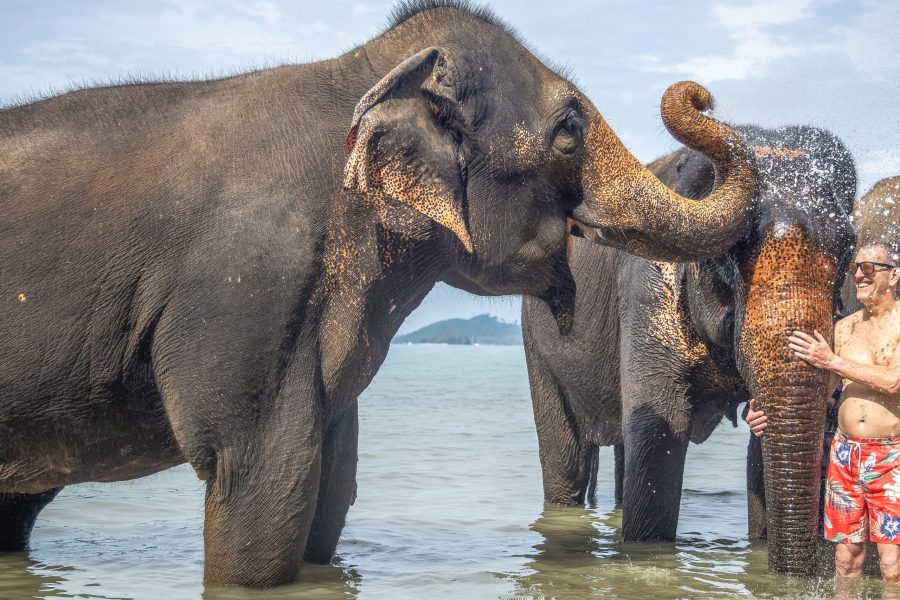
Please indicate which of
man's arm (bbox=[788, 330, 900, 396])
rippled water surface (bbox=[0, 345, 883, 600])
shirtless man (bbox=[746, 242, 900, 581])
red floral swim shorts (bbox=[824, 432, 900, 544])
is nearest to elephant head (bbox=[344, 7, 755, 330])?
man's arm (bbox=[788, 330, 900, 396])

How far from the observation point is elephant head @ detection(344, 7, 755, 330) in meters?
4.24

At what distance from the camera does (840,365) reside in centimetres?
460

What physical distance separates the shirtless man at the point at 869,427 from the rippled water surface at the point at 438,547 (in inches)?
7.5

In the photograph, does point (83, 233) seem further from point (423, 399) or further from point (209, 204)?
point (423, 399)

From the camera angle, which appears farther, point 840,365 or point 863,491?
point 863,491

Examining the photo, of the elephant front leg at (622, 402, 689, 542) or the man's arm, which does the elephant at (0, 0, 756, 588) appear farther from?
the elephant front leg at (622, 402, 689, 542)

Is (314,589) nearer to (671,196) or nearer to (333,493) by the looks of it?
(333,493)

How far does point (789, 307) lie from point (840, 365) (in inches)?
11.1

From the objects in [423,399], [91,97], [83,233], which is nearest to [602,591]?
[83,233]

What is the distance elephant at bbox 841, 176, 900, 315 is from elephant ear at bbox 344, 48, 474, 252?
2556 mm

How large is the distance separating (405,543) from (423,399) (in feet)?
59.5

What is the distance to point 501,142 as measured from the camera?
440 cm

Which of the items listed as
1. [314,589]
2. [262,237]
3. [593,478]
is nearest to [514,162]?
[262,237]

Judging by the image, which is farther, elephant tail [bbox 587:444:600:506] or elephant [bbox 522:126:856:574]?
elephant tail [bbox 587:444:600:506]
